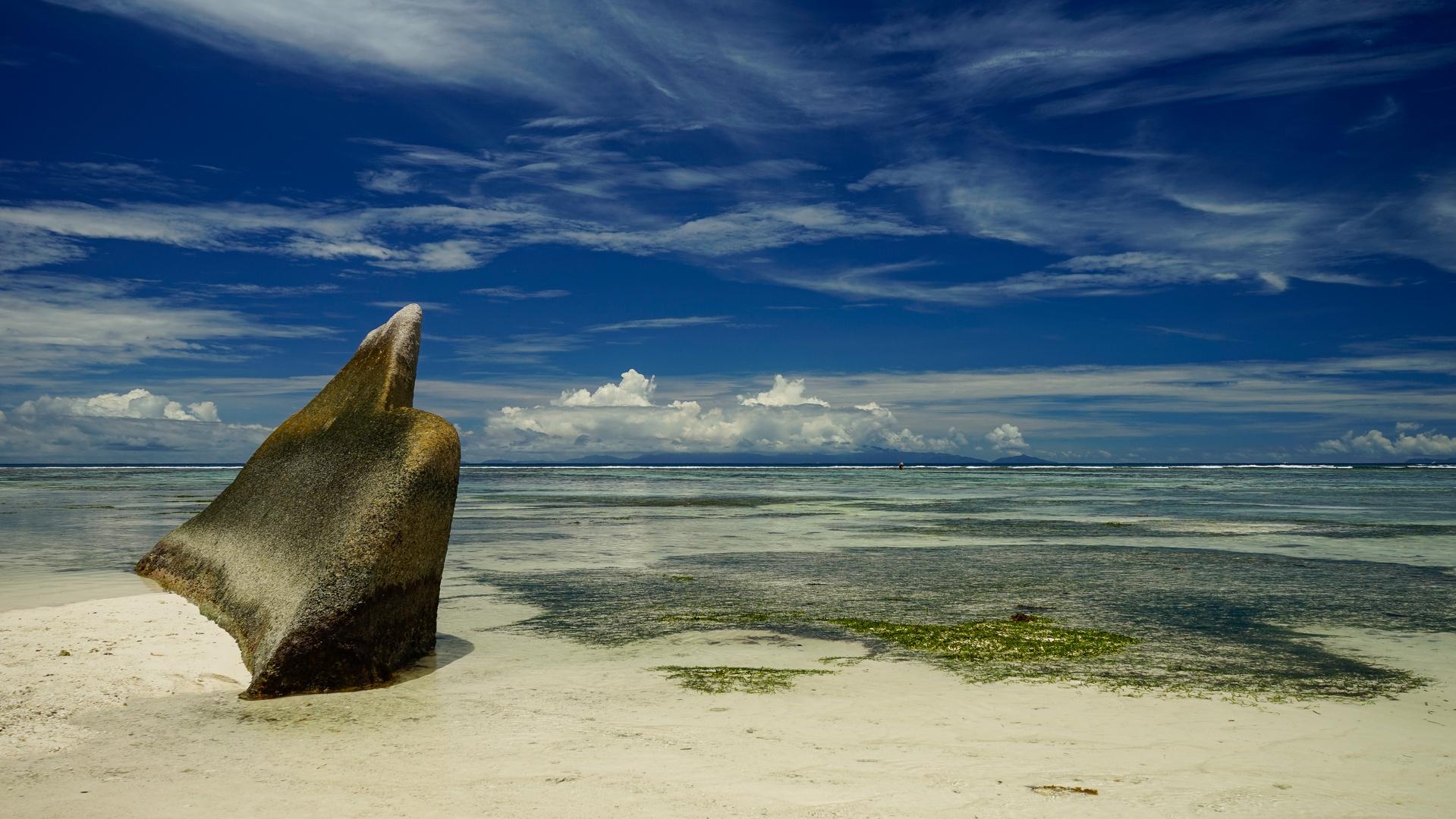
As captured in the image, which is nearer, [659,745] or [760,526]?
[659,745]

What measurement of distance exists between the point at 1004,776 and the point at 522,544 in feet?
49.3

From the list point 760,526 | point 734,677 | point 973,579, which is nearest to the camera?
point 734,677

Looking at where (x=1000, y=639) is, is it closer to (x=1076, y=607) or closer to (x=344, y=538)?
(x=1076, y=607)

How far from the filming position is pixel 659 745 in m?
5.83

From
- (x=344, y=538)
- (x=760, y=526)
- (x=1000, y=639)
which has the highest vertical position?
(x=344, y=538)

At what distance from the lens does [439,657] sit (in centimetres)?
827

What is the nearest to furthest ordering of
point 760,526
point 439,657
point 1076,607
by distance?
1. point 439,657
2. point 1076,607
3. point 760,526

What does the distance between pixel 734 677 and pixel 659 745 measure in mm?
1888

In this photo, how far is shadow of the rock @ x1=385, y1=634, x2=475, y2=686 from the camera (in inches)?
298

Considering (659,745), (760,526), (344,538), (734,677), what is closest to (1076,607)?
(734,677)

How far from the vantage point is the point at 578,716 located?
6469 millimetres

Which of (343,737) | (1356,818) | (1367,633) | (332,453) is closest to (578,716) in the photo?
(343,737)

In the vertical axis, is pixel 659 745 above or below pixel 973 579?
below

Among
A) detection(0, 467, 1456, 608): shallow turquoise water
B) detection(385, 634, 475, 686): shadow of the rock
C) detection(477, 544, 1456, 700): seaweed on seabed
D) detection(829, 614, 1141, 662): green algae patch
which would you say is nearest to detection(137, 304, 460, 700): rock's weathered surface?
detection(385, 634, 475, 686): shadow of the rock
